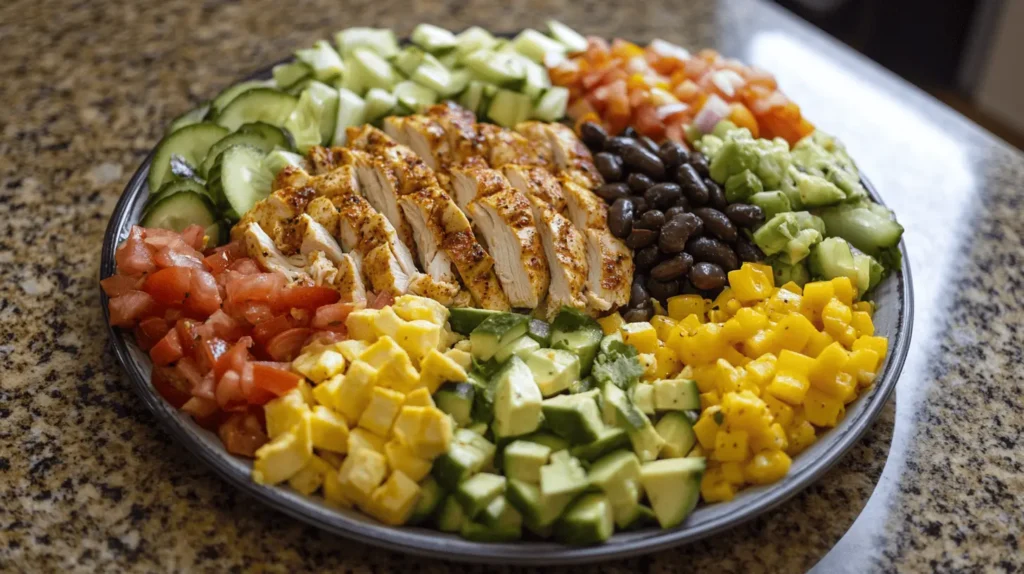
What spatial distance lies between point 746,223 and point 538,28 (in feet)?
7.47

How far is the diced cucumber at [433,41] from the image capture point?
4.18m

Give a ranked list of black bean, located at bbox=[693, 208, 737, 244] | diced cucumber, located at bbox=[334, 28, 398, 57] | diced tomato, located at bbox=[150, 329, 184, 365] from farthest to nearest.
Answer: diced cucumber, located at bbox=[334, 28, 398, 57] → black bean, located at bbox=[693, 208, 737, 244] → diced tomato, located at bbox=[150, 329, 184, 365]

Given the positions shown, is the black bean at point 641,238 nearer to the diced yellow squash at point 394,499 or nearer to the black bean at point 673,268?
the black bean at point 673,268

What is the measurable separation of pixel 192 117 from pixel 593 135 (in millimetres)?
1733

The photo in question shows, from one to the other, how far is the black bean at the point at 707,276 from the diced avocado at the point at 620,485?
3.05 ft

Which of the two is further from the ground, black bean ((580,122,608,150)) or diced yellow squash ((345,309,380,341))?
black bean ((580,122,608,150))

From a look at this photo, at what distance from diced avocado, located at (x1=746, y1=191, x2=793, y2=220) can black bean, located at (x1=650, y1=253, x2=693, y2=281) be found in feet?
1.27

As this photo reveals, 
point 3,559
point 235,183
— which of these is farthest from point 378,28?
point 3,559

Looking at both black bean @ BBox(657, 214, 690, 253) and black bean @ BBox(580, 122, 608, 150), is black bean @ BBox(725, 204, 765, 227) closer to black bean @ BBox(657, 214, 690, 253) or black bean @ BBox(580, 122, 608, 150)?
black bean @ BBox(657, 214, 690, 253)

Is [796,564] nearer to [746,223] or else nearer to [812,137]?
[746,223]

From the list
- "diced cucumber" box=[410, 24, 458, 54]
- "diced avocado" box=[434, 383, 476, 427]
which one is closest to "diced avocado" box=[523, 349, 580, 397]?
"diced avocado" box=[434, 383, 476, 427]

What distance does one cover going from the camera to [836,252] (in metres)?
3.17

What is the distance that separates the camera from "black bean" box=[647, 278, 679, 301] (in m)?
3.22

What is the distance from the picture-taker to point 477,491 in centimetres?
235
